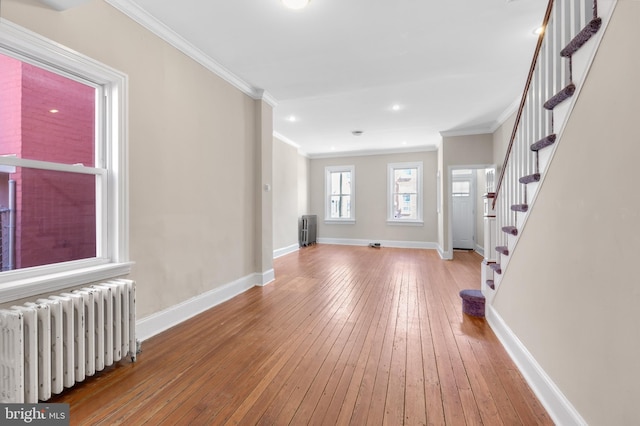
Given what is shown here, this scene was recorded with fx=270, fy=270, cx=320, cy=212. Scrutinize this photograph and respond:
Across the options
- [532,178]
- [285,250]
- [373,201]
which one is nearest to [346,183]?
[373,201]

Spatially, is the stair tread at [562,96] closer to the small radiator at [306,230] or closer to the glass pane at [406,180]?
the glass pane at [406,180]

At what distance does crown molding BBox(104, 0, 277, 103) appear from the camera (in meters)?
2.22

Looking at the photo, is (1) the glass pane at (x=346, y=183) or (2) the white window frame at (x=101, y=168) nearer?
(2) the white window frame at (x=101, y=168)

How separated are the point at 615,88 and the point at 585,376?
1.32m

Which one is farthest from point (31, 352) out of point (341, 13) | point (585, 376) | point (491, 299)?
point (491, 299)

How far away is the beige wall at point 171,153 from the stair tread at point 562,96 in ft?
9.93

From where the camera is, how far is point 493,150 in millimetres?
5855

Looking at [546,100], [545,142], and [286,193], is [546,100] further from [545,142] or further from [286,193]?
[286,193]

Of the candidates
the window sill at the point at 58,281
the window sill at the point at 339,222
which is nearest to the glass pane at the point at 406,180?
the window sill at the point at 339,222

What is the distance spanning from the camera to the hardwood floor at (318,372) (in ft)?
5.05

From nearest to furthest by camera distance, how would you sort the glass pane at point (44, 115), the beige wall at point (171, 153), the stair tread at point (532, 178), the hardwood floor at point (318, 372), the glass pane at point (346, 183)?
1. the hardwood floor at point (318, 372)
2. the glass pane at point (44, 115)
3. the stair tread at point (532, 178)
4. the beige wall at point (171, 153)
5. the glass pane at point (346, 183)

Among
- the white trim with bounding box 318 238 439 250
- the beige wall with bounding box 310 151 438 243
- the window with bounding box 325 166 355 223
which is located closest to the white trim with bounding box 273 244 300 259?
the white trim with bounding box 318 238 439 250

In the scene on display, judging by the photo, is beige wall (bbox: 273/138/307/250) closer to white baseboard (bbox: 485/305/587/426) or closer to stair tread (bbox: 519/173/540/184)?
white baseboard (bbox: 485/305/587/426)

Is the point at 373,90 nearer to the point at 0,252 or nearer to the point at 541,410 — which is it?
the point at 541,410
